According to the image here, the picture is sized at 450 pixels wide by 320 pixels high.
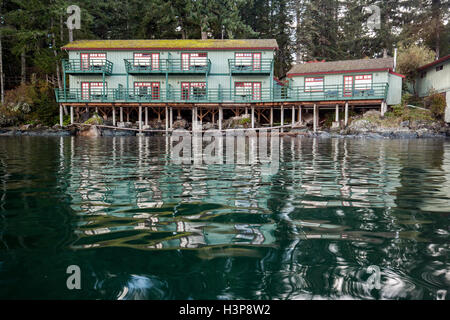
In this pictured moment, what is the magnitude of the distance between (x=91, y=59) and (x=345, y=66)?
24.0m

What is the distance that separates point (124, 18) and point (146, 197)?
4253 centimetres

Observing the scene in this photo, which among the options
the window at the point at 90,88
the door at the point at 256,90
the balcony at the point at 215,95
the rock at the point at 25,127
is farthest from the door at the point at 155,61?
the rock at the point at 25,127

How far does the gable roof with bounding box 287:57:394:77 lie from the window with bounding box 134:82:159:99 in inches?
512

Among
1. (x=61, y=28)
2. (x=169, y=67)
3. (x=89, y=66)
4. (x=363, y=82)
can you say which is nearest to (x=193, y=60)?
(x=169, y=67)

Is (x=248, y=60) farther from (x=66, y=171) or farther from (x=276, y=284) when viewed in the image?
(x=276, y=284)

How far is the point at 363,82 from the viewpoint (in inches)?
1144

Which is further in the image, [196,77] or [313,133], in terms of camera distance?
[196,77]

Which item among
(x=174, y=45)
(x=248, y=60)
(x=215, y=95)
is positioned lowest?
(x=215, y=95)

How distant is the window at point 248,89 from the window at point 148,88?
25.2 feet

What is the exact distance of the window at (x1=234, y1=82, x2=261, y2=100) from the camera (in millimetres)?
30406

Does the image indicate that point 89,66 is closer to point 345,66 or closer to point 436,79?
point 345,66

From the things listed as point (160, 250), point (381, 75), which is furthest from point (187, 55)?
point (160, 250)

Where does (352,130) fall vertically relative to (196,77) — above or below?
below
